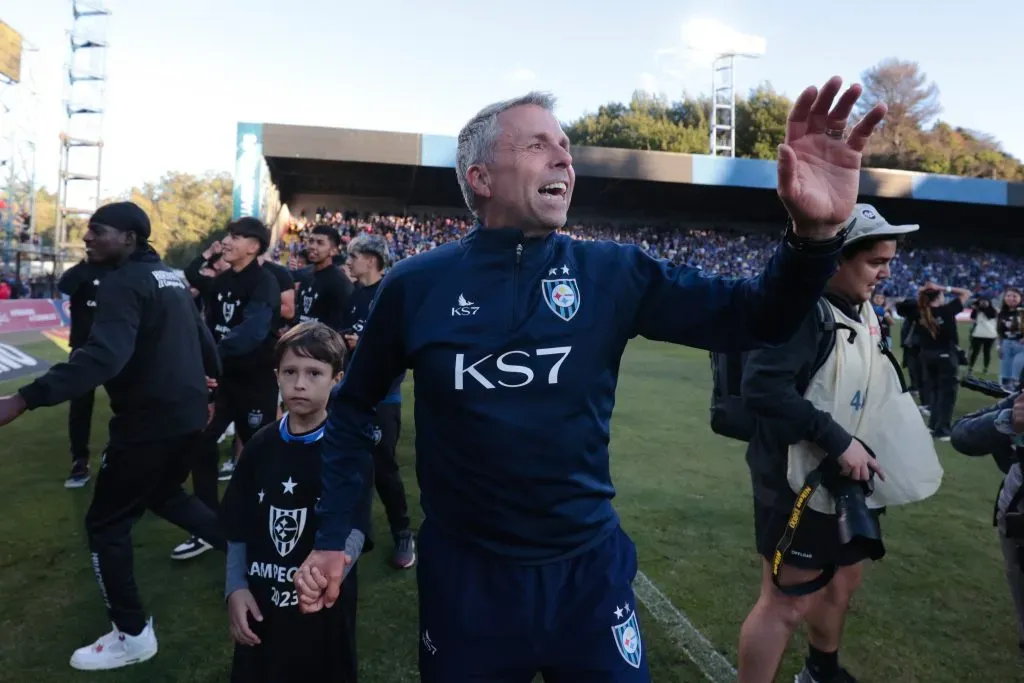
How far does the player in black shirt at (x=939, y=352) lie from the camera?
27.5ft

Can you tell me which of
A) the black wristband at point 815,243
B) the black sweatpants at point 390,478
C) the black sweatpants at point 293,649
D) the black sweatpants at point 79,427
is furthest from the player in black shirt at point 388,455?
the black wristband at point 815,243

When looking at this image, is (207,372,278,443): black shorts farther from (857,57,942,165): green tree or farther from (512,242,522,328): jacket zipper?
(857,57,942,165): green tree

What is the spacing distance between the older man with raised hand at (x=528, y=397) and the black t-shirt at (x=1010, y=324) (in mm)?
10434

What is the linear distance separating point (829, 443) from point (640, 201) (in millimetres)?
39728

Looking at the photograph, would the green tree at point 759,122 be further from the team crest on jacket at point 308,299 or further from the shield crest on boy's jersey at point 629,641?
the shield crest on boy's jersey at point 629,641

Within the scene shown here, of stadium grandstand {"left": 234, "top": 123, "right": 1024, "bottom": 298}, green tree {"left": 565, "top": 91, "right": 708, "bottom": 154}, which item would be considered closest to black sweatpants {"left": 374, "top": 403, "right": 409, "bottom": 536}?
stadium grandstand {"left": 234, "top": 123, "right": 1024, "bottom": 298}

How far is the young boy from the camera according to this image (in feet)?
7.42

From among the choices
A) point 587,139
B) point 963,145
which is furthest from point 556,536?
point 963,145

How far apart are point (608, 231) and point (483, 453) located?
4089 cm

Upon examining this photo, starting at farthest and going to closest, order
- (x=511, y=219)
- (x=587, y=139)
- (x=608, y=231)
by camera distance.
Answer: (x=587, y=139)
(x=608, y=231)
(x=511, y=219)

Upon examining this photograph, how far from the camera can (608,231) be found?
136 feet

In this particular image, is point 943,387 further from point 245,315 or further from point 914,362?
point 245,315

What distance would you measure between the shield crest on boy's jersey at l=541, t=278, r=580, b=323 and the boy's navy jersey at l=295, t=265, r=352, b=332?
417 cm

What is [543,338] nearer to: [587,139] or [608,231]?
[608,231]
